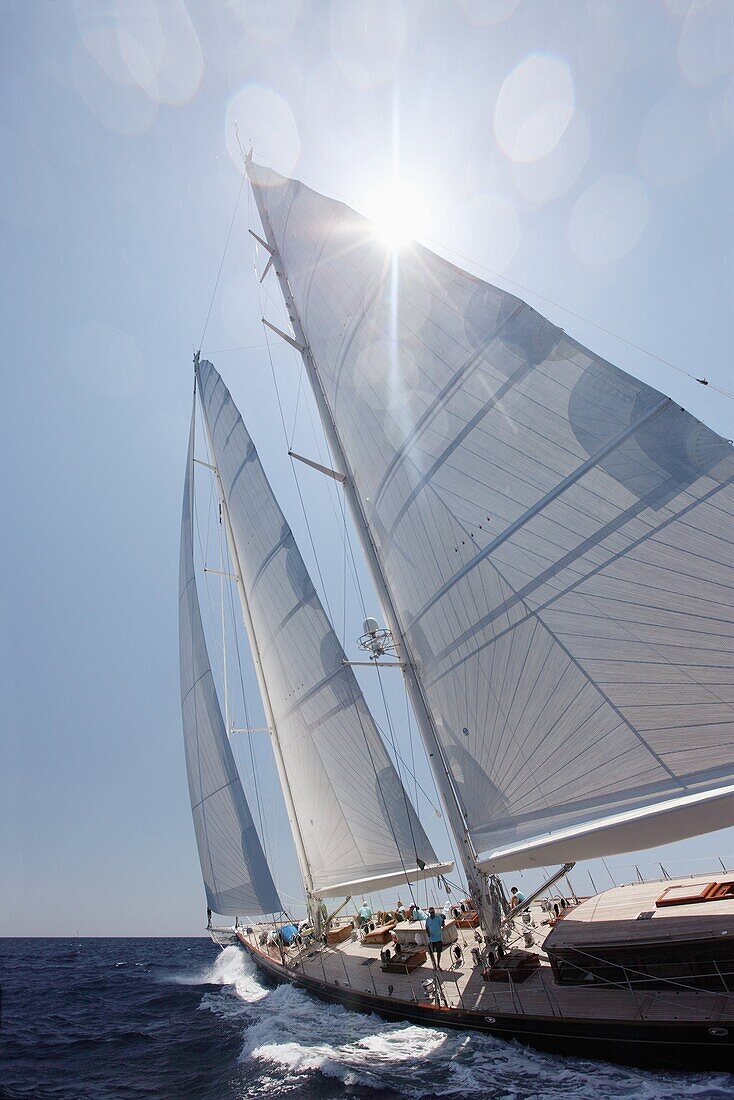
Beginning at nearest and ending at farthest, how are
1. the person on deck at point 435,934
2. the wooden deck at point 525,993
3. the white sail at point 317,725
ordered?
the wooden deck at point 525,993 < the person on deck at point 435,934 < the white sail at point 317,725

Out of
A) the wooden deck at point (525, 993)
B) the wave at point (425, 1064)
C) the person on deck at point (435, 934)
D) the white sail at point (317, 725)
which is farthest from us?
the white sail at point (317, 725)

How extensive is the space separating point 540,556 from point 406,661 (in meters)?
3.73

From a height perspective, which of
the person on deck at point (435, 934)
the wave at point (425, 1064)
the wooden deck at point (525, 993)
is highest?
the person on deck at point (435, 934)

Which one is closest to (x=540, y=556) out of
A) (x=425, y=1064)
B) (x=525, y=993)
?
(x=525, y=993)

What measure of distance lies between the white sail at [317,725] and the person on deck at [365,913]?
3128 mm

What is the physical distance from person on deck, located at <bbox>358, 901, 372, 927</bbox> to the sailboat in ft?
Answer: 4.45

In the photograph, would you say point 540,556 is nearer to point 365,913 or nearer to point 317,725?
point 317,725

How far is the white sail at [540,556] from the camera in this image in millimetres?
5914

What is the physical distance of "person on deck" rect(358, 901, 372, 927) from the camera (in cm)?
1412

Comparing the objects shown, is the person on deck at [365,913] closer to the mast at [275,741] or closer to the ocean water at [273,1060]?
the mast at [275,741]

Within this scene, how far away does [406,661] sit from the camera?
9.96m

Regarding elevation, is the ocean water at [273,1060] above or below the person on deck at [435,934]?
below

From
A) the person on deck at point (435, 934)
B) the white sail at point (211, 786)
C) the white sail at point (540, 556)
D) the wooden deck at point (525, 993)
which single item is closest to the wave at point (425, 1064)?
the wooden deck at point (525, 993)

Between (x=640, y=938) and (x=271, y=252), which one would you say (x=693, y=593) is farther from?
(x=271, y=252)
